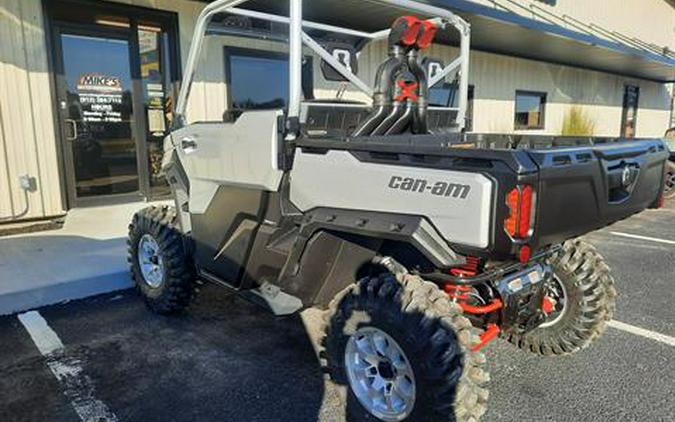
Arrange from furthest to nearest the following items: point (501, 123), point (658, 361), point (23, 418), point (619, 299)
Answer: point (501, 123)
point (619, 299)
point (658, 361)
point (23, 418)

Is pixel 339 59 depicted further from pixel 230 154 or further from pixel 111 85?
pixel 111 85

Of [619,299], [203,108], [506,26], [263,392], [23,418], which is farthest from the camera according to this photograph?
[506,26]

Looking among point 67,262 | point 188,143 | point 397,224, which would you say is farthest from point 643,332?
point 67,262

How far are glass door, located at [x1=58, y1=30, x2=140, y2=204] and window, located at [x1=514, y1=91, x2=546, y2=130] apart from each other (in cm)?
1006

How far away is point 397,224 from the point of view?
7.22 ft

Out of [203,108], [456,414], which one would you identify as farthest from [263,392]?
[203,108]

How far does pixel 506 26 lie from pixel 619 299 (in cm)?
641

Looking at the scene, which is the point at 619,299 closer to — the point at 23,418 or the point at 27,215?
the point at 23,418

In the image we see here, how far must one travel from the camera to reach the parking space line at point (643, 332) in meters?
3.49

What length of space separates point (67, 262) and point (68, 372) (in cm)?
208

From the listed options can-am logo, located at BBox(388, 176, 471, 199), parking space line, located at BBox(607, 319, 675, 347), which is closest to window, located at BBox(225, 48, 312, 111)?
can-am logo, located at BBox(388, 176, 471, 199)

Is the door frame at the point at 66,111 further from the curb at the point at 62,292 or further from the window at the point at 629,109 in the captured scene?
the window at the point at 629,109

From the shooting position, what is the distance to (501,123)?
12578 millimetres

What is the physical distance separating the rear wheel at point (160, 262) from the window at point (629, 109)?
18.4m
